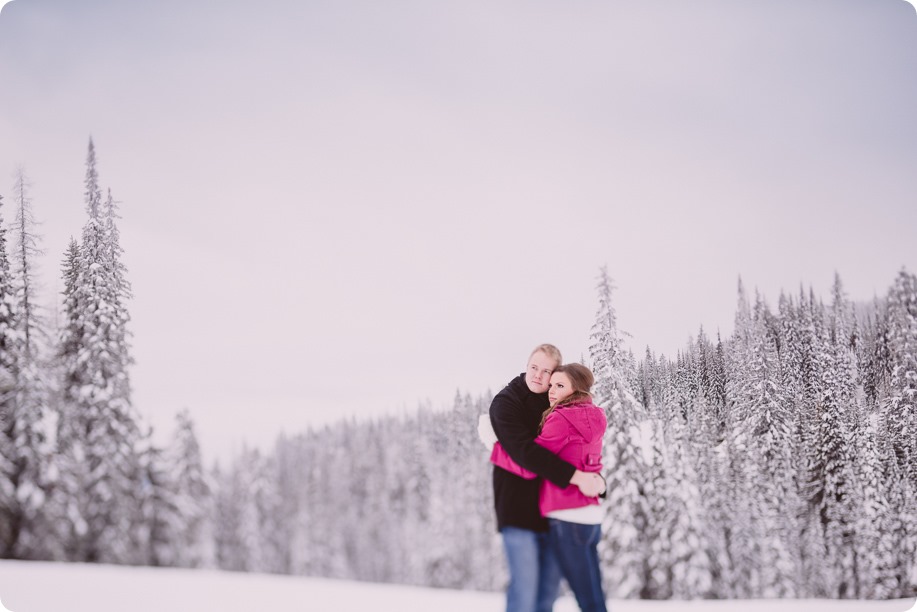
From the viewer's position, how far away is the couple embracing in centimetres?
311

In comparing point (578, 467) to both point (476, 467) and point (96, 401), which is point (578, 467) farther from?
point (96, 401)

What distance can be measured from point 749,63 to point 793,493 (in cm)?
356

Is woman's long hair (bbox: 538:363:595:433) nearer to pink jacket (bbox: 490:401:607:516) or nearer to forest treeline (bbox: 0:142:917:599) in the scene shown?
pink jacket (bbox: 490:401:607:516)

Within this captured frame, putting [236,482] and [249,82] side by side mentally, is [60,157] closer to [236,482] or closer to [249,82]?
[249,82]

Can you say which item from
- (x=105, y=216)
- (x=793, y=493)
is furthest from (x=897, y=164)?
(x=105, y=216)

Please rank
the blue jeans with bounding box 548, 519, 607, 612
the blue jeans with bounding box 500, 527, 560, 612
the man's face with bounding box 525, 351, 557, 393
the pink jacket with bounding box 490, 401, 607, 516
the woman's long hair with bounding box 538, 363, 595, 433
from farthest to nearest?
the man's face with bounding box 525, 351, 557, 393, the woman's long hair with bounding box 538, 363, 595, 433, the pink jacket with bounding box 490, 401, 607, 516, the blue jeans with bounding box 500, 527, 560, 612, the blue jeans with bounding box 548, 519, 607, 612

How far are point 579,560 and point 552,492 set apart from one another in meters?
0.32

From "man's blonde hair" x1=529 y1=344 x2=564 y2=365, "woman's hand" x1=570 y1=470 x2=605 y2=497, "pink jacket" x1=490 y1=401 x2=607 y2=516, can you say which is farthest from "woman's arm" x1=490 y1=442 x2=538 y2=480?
"man's blonde hair" x1=529 y1=344 x2=564 y2=365

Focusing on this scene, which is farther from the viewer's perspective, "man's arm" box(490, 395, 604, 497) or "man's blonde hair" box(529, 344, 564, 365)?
"man's blonde hair" box(529, 344, 564, 365)

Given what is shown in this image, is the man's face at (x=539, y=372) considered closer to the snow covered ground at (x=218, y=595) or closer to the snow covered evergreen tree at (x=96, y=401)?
the snow covered ground at (x=218, y=595)

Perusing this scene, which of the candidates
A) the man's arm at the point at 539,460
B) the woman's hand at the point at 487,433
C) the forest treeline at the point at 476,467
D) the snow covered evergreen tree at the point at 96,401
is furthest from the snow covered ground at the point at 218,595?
the man's arm at the point at 539,460

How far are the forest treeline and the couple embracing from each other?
1.82 meters

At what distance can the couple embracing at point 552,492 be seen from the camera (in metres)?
3.11

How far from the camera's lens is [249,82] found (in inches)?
218
